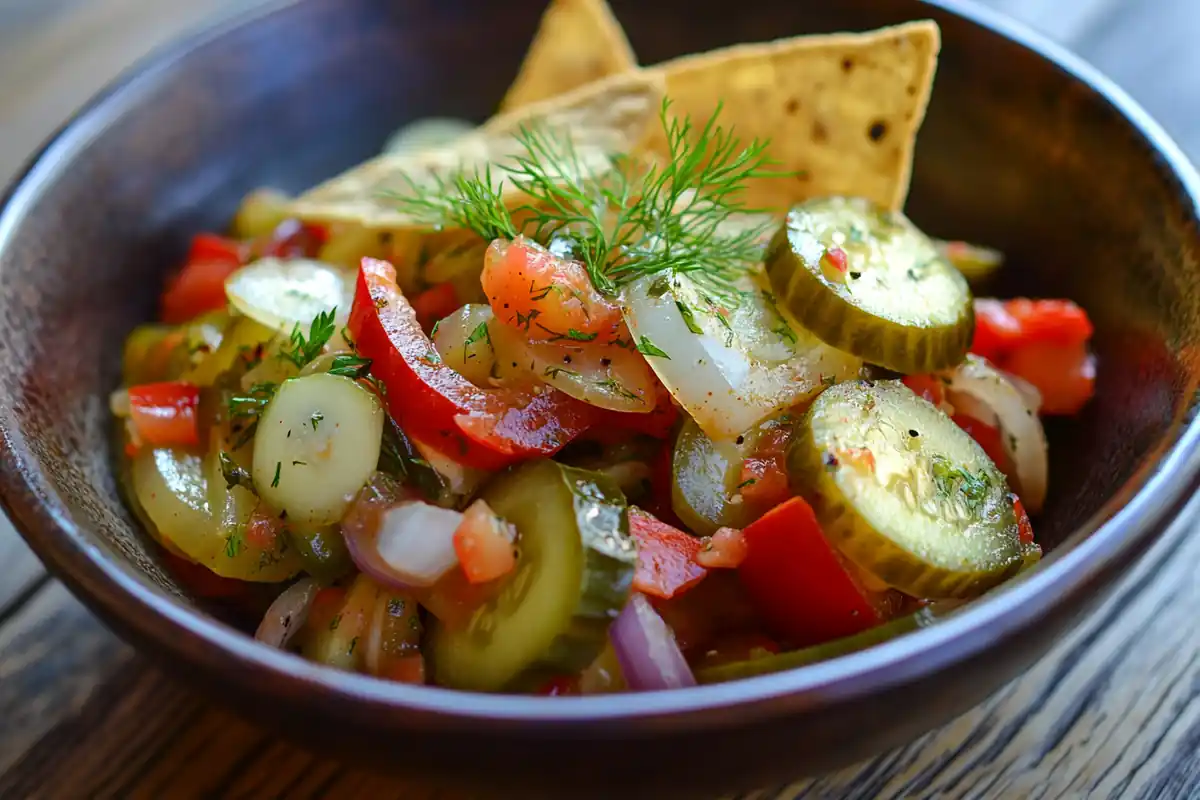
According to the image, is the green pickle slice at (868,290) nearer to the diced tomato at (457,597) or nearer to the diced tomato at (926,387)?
the diced tomato at (926,387)

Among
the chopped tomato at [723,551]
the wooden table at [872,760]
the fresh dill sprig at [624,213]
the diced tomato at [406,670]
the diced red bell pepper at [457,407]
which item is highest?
the fresh dill sprig at [624,213]

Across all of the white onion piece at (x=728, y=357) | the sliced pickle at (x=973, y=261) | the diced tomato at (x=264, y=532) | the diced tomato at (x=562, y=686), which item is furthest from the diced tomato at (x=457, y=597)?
the sliced pickle at (x=973, y=261)

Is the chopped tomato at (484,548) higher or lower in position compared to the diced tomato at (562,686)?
higher

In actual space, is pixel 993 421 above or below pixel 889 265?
below

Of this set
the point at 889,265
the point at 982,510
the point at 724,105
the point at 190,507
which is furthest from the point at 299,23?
the point at 982,510

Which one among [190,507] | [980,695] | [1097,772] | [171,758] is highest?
[190,507]

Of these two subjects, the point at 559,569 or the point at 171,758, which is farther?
the point at 171,758

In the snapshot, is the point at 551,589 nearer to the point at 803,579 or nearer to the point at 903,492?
the point at 803,579

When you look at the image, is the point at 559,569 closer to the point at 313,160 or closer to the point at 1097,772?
the point at 1097,772
